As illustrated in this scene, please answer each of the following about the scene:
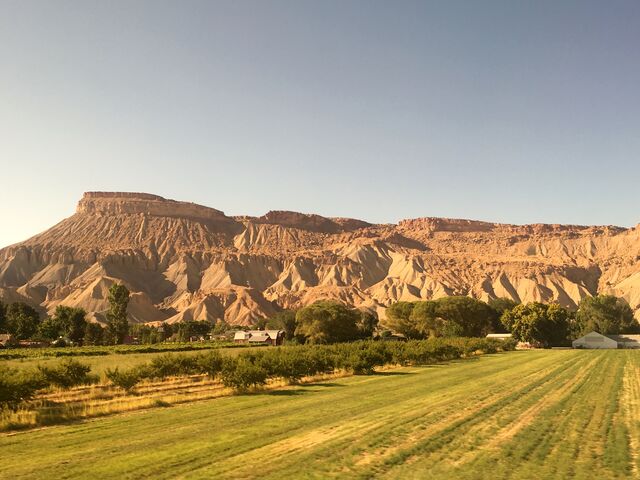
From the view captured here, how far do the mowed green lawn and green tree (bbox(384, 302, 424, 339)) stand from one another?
9925cm

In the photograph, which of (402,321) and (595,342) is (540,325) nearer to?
(595,342)

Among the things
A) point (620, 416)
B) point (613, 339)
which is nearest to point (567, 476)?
point (620, 416)

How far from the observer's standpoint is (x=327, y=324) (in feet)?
347

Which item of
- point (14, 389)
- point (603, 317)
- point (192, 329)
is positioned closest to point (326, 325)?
point (192, 329)

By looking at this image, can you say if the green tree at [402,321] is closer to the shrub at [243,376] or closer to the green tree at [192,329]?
the green tree at [192,329]

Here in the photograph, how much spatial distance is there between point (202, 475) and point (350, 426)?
7706 mm

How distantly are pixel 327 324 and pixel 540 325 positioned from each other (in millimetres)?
46128

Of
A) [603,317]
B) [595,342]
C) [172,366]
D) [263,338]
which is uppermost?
[603,317]

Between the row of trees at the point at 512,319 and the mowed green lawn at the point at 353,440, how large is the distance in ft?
292

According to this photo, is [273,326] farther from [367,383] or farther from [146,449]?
[146,449]

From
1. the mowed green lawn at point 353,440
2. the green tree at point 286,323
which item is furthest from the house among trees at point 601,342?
the mowed green lawn at point 353,440

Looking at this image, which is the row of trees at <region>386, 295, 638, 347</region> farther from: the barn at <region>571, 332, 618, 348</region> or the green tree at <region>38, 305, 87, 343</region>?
the green tree at <region>38, 305, 87, 343</region>

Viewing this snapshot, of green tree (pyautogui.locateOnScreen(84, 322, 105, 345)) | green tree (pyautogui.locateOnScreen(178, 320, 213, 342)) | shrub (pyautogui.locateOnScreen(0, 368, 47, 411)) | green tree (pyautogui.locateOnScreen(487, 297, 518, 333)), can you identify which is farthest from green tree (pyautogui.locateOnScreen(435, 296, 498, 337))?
shrub (pyautogui.locateOnScreen(0, 368, 47, 411))

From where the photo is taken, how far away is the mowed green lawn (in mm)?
14227
